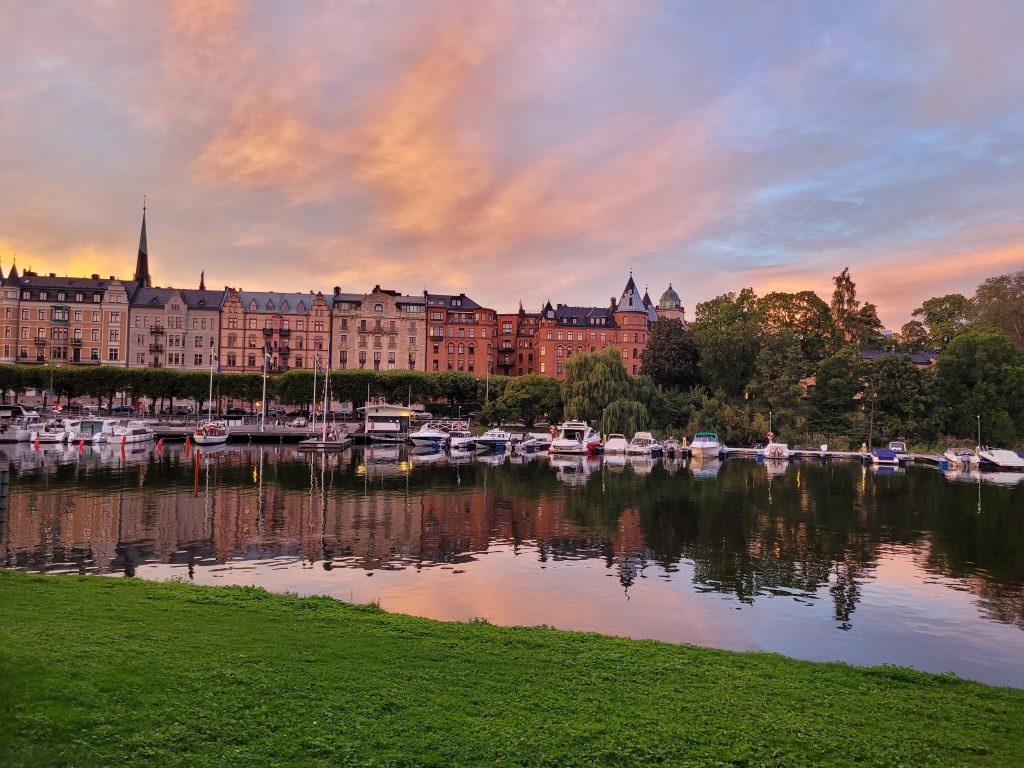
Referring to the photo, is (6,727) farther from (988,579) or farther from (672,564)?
(988,579)

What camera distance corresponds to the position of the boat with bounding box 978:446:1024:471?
246 ft

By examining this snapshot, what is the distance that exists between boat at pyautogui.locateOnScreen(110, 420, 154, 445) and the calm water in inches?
963

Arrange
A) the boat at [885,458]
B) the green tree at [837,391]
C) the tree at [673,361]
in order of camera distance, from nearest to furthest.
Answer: the boat at [885,458]
the green tree at [837,391]
the tree at [673,361]

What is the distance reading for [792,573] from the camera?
24953mm

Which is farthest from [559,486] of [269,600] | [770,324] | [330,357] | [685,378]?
[330,357]

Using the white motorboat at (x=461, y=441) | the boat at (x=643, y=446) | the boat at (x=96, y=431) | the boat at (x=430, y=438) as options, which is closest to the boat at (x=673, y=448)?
the boat at (x=643, y=446)

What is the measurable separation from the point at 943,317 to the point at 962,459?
187 ft

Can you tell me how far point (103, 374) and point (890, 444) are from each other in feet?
360

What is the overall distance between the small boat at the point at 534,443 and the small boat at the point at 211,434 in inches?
1381

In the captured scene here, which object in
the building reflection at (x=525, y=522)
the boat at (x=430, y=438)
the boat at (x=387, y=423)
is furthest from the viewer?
the boat at (x=387, y=423)

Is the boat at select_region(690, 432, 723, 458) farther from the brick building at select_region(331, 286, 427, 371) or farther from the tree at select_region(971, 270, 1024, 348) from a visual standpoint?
the brick building at select_region(331, 286, 427, 371)

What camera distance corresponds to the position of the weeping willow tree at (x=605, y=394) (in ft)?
302

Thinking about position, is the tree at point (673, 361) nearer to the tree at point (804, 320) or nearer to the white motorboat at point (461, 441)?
the tree at point (804, 320)

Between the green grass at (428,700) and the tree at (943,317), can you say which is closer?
the green grass at (428,700)
